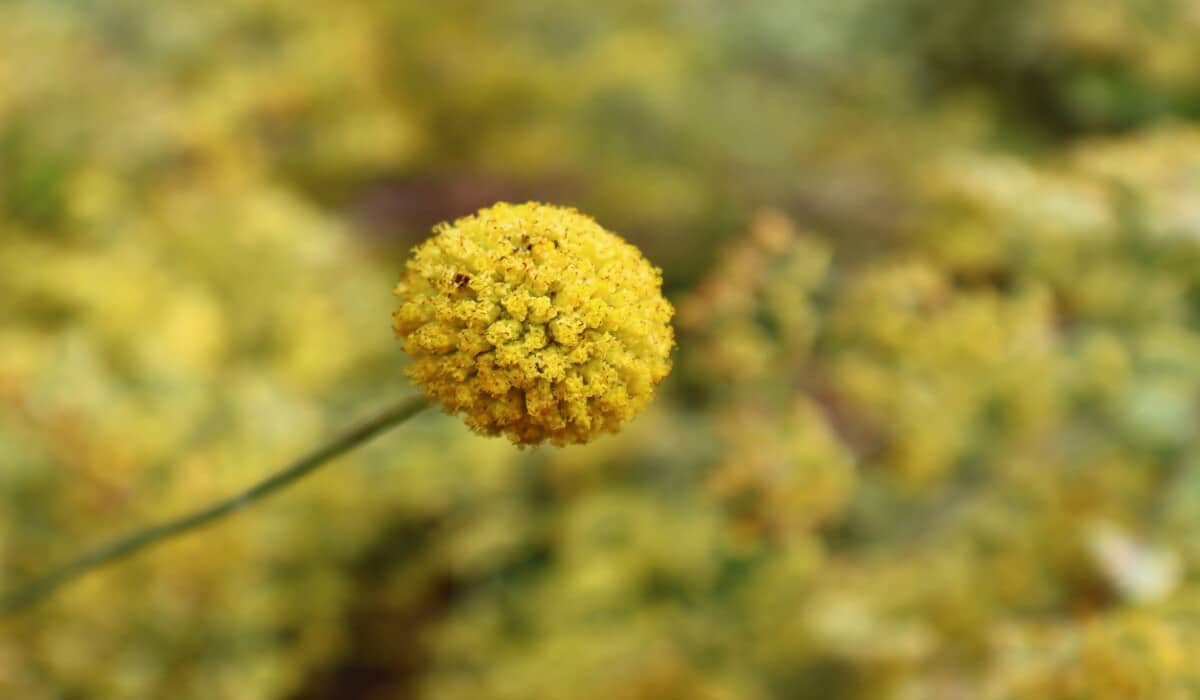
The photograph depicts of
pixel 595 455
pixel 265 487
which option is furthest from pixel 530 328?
pixel 595 455

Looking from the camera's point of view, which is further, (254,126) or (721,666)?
(254,126)

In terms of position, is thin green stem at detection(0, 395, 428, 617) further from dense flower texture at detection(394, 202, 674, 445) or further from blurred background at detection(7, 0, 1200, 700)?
blurred background at detection(7, 0, 1200, 700)

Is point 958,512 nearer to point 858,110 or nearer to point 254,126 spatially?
point 858,110

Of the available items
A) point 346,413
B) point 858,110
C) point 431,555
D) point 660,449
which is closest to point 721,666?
point 660,449

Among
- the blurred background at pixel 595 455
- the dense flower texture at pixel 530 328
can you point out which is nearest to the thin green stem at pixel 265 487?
the dense flower texture at pixel 530 328

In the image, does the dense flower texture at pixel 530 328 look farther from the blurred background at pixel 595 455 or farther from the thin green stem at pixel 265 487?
the blurred background at pixel 595 455
